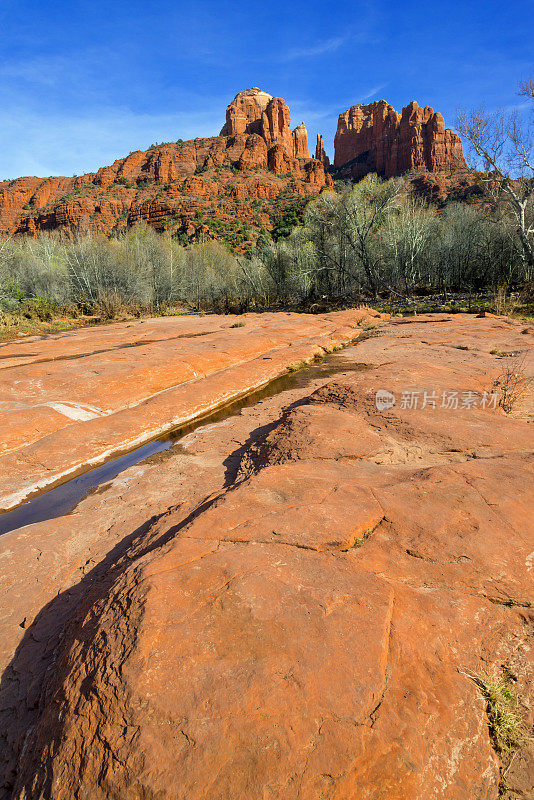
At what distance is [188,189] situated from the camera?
7994 cm

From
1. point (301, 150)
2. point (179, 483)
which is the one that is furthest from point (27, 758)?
point (301, 150)

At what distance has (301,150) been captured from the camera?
117688 mm

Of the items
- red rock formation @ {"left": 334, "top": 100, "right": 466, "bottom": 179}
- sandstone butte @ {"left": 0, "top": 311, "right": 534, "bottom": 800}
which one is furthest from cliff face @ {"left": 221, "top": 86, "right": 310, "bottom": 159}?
sandstone butte @ {"left": 0, "top": 311, "right": 534, "bottom": 800}

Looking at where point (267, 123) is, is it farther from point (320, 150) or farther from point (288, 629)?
point (288, 629)

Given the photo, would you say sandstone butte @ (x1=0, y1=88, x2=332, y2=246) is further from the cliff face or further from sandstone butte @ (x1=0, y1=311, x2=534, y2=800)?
sandstone butte @ (x1=0, y1=311, x2=534, y2=800)

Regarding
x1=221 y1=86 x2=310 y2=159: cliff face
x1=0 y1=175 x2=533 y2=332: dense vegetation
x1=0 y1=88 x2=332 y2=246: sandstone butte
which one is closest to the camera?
x1=0 y1=175 x2=533 y2=332: dense vegetation

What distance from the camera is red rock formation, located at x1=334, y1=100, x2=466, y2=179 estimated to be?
90750 mm

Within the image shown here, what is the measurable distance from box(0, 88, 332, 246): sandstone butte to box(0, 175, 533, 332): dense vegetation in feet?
126

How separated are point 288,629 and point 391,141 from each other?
124 metres

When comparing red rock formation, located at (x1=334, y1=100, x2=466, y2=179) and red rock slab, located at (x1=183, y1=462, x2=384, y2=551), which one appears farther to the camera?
red rock formation, located at (x1=334, y1=100, x2=466, y2=179)

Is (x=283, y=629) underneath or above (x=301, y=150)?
underneath

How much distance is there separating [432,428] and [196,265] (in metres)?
42.9

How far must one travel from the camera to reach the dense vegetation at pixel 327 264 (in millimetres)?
23906

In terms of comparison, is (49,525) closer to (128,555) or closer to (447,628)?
(128,555)
